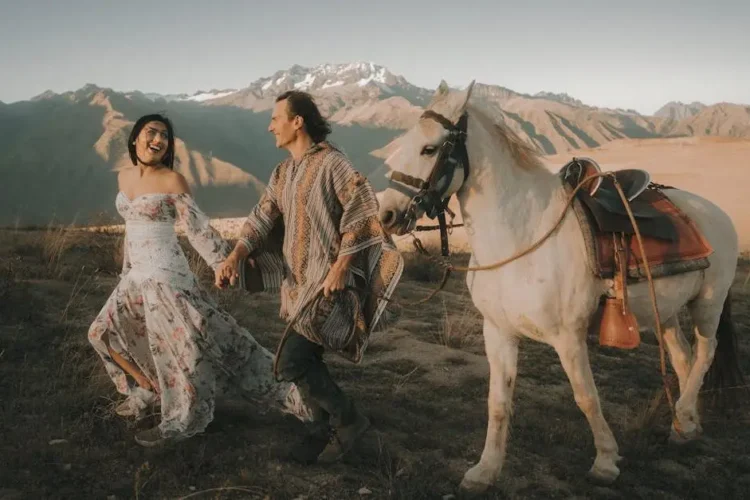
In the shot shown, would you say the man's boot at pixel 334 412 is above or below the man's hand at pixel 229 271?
below

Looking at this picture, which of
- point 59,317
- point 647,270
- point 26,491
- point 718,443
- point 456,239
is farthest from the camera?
point 456,239

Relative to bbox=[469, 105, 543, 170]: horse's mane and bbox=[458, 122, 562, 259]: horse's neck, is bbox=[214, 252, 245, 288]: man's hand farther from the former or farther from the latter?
bbox=[469, 105, 543, 170]: horse's mane

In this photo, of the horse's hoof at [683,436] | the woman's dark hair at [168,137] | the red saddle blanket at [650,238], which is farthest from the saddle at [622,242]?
the woman's dark hair at [168,137]

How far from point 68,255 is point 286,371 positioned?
756 cm

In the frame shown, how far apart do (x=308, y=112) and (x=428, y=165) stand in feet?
2.86

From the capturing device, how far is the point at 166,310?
367cm

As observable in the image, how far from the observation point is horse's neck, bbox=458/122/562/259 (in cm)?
320

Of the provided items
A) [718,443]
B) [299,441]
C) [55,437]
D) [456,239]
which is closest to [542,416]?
[718,443]

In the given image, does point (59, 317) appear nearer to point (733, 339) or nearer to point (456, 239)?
point (733, 339)

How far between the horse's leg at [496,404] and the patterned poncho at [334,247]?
0.69 metres

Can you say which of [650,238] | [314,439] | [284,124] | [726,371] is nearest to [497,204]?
[650,238]

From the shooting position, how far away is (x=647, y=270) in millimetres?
3455

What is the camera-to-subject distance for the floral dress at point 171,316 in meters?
3.67

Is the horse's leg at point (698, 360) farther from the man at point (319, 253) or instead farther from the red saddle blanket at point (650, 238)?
the man at point (319, 253)
